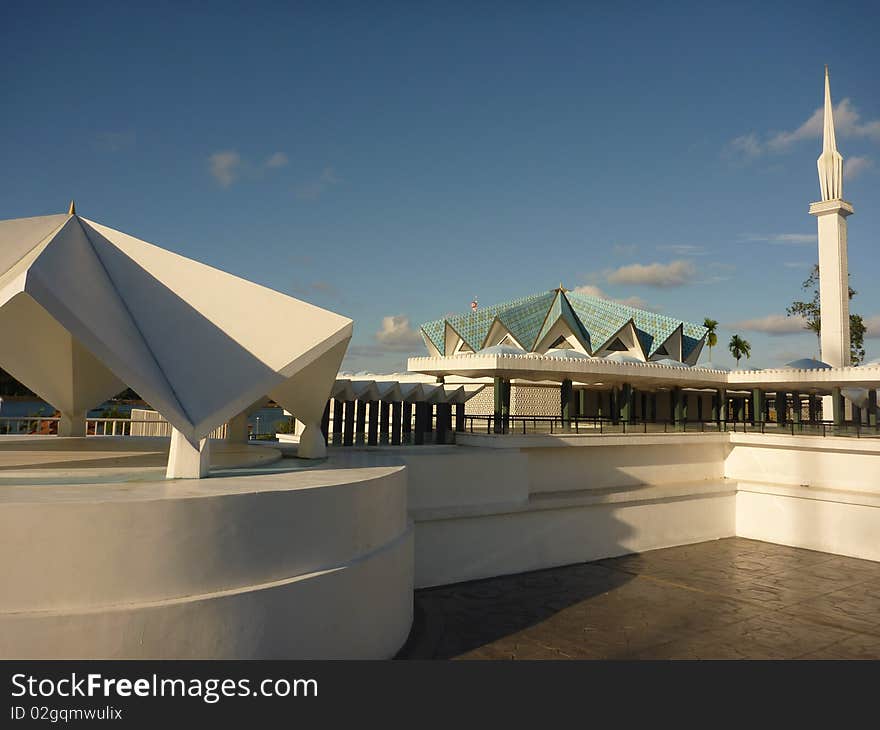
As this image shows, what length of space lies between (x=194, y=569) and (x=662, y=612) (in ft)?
35.0

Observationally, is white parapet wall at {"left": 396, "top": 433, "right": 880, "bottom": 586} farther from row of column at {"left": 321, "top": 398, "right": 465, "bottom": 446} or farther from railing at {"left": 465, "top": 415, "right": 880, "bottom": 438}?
row of column at {"left": 321, "top": 398, "right": 465, "bottom": 446}

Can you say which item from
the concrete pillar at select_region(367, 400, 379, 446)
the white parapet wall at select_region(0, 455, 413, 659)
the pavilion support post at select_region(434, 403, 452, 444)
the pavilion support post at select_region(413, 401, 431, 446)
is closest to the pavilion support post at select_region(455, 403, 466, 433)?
the pavilion support post at select_region(434, 403, 452, 444)

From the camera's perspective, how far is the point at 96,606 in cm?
722

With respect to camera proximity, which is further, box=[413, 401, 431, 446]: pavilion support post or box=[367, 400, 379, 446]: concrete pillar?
box=[413, 401, 431, 446]: pavilion support post

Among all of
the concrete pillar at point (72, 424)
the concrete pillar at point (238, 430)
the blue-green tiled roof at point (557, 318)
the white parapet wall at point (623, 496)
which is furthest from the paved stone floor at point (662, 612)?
the blue-green tiled roof at point (557, 318)

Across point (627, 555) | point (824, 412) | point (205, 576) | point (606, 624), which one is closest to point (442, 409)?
point (627, 555)

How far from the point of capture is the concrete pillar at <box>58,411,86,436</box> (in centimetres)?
1723

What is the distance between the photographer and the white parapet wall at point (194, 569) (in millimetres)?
7016

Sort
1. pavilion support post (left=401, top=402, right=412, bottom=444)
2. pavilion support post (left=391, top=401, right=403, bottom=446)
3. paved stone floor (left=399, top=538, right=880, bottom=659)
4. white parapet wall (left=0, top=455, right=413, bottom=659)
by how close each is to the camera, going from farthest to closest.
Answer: pavilion support post (left=401, top=402, right=412, bottom=444), pavilion support post (left=391, top=401, right=403, bottom=446), paved stone floor (left=399, top=538, right=880, bottom=659), white parapet wall (left=0, top=455, right=413, bottom=659)

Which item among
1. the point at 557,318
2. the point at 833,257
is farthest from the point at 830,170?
the point at 557,318

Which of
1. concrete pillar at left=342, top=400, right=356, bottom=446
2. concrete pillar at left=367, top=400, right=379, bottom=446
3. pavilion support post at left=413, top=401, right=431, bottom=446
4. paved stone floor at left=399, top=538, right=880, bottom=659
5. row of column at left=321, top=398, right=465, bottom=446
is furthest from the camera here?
pavilion support post at left=413, top=401, right=431, bottom=446

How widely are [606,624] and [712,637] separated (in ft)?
6.68

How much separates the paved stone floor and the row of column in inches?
204
